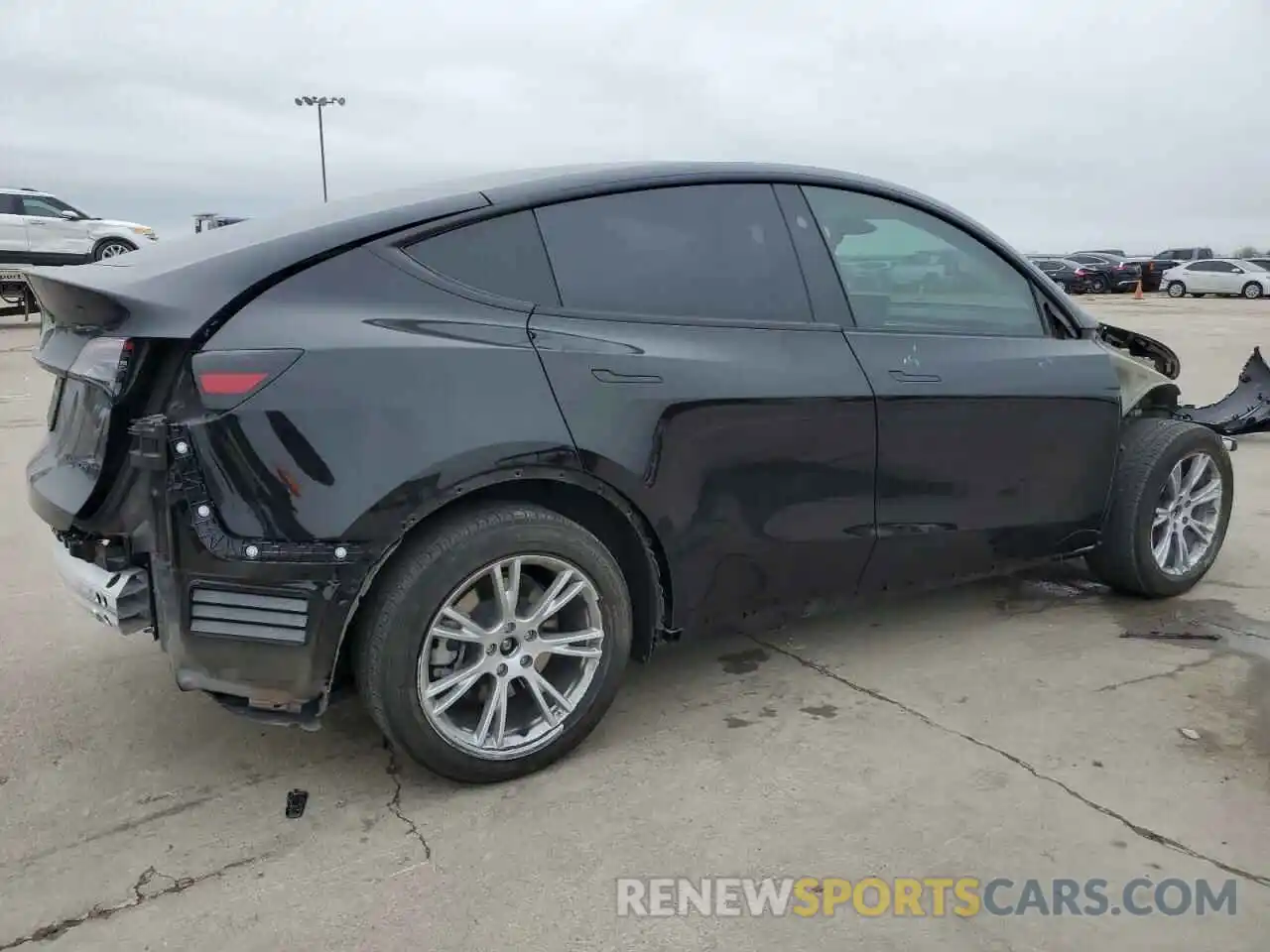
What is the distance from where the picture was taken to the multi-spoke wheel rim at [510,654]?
263cm

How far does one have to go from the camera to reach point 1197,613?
13.6 ft

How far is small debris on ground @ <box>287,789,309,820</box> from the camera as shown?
264 cm

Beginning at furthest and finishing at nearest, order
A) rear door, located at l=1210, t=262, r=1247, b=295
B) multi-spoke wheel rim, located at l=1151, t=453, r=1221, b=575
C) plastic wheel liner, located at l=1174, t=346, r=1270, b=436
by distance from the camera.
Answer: rear door, located at l=1210, t=262, r=1247, b=295 → plastic wheel liner, located at l=1174, t=346, r=1270, b=436 → multi-spoke wheel rim, located at l=1151, t=453, r=1221, b=575

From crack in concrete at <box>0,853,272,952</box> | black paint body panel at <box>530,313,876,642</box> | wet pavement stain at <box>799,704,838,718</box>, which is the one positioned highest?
Result: black paint body panel at <box>530,313,876,642</box>

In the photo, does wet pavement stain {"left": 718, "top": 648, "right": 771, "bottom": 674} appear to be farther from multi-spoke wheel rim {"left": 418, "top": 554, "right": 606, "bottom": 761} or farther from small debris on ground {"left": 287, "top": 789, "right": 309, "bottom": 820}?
small debris on ground {"left": 287, "top": 789, "right": 309, "bottom": 820}

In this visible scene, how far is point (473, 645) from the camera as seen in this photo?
8.86 ft

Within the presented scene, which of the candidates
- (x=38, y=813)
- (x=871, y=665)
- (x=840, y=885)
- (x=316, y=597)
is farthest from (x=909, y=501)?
(x=38, y=813)

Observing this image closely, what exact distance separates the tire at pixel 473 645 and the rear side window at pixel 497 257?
59cm

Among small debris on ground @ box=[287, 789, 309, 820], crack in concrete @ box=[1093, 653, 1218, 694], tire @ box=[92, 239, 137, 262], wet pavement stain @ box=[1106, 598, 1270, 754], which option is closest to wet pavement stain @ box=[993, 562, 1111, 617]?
wet pavement stain @ box=[1106, 598, 1270, 754]

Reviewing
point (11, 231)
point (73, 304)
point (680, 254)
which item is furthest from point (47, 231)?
point (680, 254)

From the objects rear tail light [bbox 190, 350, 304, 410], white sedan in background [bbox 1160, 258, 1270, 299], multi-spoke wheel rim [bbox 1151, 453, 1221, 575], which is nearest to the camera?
rear tail light [bbox 190, 350, 304, 410]

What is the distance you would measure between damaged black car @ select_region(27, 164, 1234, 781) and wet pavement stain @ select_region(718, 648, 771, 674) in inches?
16.9

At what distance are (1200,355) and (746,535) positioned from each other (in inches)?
578

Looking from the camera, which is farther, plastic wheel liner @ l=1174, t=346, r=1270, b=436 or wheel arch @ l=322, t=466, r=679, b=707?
plastic wheel liner @ l=1174, t=346, r=1270, b=436
